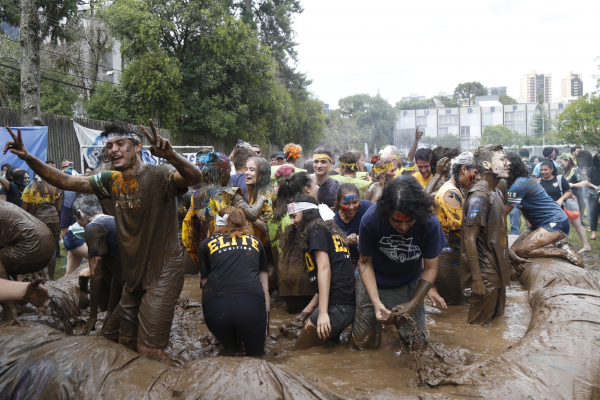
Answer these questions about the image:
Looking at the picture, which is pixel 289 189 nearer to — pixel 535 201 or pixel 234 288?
pixel 234 288

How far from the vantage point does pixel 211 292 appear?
11.3 ft

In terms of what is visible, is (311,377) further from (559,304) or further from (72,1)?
(72,1)

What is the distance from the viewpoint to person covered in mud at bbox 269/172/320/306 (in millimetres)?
4742

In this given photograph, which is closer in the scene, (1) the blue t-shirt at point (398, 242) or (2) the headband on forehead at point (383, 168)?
(1) the blue t-shirt at point (398, 242)

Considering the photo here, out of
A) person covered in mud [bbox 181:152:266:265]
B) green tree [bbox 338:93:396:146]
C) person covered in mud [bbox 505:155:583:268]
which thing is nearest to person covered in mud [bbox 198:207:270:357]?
person covered in mud [bbox 181:152:266:265]

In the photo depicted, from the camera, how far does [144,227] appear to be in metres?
3.36

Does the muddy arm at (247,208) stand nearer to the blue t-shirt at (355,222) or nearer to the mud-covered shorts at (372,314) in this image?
the blue t-shirt at (355,222)

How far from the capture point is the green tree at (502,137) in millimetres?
55000

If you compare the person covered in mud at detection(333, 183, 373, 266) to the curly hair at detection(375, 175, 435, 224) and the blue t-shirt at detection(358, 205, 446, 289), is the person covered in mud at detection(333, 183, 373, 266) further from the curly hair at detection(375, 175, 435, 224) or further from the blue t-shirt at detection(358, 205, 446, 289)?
the curly hair at detection(375, 175, 435, 224)

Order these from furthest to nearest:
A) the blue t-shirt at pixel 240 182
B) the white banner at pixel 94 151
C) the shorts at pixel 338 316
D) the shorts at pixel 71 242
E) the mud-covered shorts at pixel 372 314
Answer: the white banner at pixel 94 151
the shorts at pixel 71 242
the blue t-shirt at pixel 240 182
the shorts at pixel 338 316
the mud-covered shorts at pixel 372 314

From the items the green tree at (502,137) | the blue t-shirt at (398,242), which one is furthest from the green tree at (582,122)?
the green tree at (502,137)

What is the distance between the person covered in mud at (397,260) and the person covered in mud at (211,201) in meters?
1.64

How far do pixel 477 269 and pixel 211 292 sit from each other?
8.20 ft

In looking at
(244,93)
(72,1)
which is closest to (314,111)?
(244,93)
